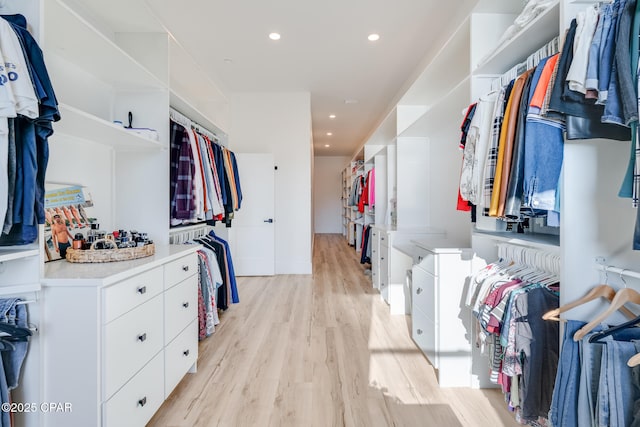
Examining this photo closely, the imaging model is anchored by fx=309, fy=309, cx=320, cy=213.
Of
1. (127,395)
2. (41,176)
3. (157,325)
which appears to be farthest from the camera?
(157,325)

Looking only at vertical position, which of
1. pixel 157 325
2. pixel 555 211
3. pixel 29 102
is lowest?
pixel 157 325

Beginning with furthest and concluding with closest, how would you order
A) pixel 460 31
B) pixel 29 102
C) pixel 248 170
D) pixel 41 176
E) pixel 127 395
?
1. pixel 248 170
2. pixel 460 31
3. pixel 127 395
4. pixel 41 176
5. pixel 29 102

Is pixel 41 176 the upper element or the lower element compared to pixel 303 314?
upper

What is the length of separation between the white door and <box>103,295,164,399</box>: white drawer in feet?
10.0

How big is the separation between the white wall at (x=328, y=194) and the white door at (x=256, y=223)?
21.1ft

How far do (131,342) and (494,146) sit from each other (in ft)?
6.07

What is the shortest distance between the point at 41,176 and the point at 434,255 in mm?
1978

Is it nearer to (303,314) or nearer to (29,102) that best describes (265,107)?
(303,314)

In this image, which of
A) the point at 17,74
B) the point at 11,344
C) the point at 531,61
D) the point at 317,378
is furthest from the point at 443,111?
the point at 11,344

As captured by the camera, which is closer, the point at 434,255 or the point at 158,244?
the point at 434,255

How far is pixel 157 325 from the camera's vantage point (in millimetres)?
1569

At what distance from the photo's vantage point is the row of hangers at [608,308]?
0.89 metres

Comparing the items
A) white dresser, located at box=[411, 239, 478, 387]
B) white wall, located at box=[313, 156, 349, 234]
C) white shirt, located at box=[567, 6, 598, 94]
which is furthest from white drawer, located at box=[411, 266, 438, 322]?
white wall, located at box=[313, 156, 349, 234]

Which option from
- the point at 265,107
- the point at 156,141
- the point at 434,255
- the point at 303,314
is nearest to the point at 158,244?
the point at 156,141
